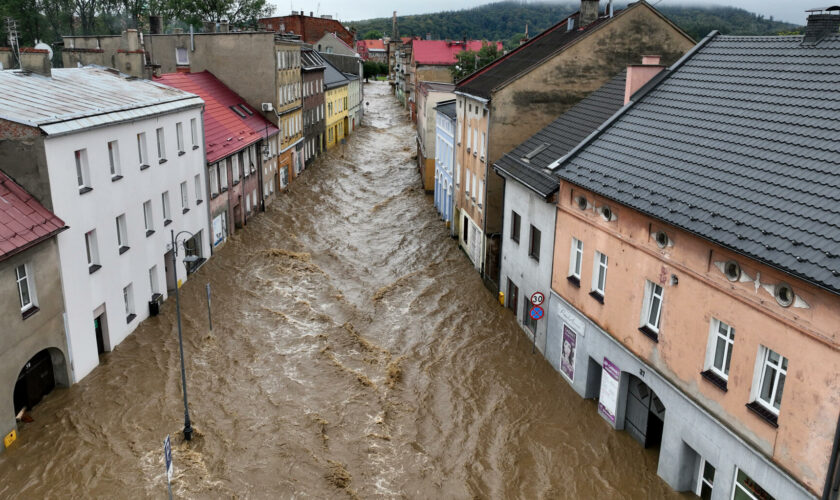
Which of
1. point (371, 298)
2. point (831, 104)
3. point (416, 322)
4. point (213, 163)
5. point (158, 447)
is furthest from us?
point (213, 163)

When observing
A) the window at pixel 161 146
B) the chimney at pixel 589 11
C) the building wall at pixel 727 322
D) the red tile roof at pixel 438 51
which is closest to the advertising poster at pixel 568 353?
the building wall at pixel 727 322

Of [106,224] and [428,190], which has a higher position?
[106,224]

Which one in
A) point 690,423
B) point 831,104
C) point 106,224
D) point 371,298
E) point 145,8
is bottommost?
point 371,298

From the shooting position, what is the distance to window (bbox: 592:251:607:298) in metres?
16.7

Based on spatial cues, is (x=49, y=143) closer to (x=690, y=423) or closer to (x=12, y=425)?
(x=12, y=425)

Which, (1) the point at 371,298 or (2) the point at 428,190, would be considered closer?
(1) the point at 371,298

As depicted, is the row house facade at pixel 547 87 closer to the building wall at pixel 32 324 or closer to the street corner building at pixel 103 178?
the street corner building at pixel 103 178

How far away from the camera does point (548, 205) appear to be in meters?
19.4

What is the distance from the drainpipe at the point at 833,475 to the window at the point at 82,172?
59.2 ft

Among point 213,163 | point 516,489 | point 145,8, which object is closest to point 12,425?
point 516,489

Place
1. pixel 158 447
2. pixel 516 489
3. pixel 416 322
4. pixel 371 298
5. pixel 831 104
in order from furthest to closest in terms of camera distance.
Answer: pixel 371 298, pixel 416 322, pixel 158 447, pixel 516 489, pixel 831 104

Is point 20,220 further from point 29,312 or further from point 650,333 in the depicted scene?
point 650,333

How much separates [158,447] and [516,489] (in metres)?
8.54

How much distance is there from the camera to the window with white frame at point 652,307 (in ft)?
47.6
